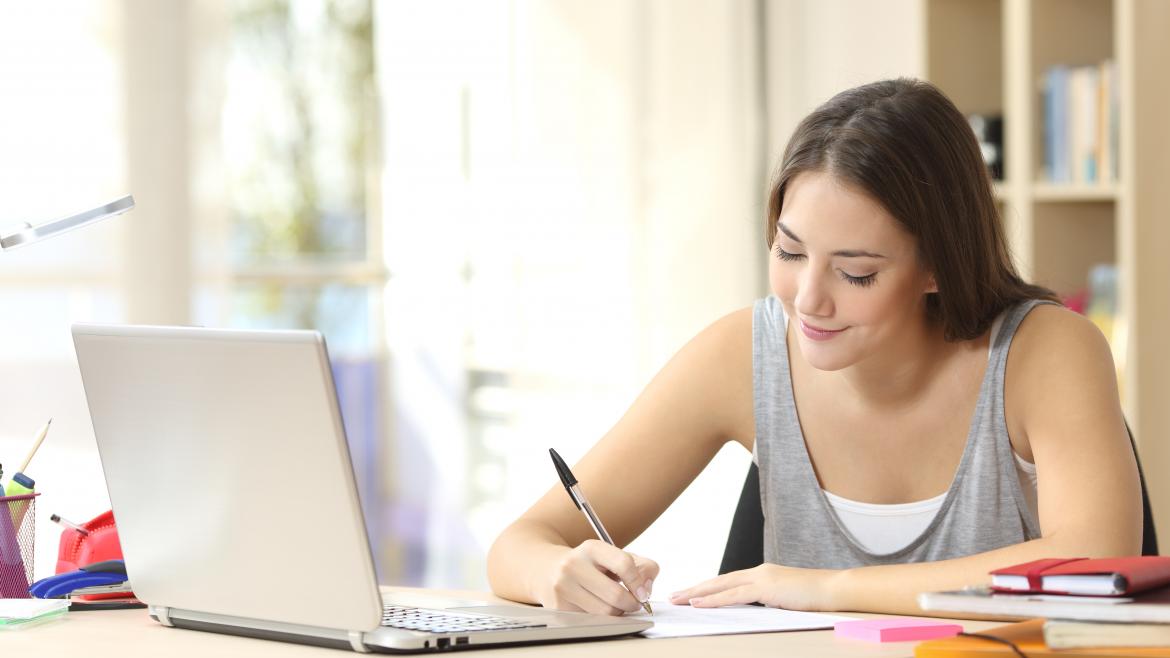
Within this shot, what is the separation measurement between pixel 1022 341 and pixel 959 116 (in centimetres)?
27

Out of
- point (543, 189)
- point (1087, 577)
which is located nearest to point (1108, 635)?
point (1087, 577)

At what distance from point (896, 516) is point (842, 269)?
1.13 feet

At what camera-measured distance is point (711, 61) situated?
3.66 metres

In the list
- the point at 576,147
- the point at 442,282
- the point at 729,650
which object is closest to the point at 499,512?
the point at 442,282

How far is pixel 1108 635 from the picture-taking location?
3.38ft

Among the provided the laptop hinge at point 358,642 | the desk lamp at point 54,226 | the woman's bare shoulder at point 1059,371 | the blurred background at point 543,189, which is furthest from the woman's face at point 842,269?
the blurred background at point 543,189

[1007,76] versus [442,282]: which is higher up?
[1007,76]

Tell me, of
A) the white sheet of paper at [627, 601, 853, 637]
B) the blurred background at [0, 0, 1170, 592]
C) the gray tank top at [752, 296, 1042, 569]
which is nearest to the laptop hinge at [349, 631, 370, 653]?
the white sheet of paper at [627, 601, 853, 637]

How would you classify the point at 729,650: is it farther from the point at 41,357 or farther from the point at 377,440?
the point at 377,440

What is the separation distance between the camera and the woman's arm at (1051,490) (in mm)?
1358

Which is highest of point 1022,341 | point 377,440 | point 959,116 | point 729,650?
point 959,116

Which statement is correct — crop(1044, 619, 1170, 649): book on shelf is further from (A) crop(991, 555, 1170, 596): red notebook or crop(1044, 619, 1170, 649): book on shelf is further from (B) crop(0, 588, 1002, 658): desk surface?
(B) crop(0, 588, 1002, 658): desk surface

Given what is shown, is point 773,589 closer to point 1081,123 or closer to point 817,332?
point 817,332

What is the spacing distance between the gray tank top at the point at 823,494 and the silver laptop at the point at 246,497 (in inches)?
19.0
